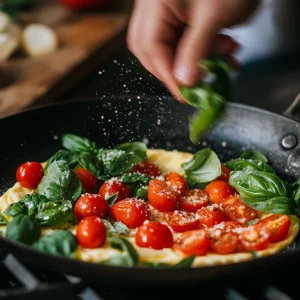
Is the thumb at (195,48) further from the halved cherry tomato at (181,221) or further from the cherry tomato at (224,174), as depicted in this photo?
the cherry tomato at (224,174)

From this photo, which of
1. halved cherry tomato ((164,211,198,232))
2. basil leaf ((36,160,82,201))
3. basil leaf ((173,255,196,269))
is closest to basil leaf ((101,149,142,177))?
basil leaf ((36,160,82,201))

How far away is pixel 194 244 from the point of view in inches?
54.7

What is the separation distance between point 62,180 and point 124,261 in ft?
1.34

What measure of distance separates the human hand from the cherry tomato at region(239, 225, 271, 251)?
37 cm

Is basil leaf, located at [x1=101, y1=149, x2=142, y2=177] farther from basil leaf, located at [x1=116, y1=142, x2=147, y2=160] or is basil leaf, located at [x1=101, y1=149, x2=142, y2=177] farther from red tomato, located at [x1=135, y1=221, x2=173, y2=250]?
red tomato, located at [x1=135, y1=221, x2=173, y2=250]

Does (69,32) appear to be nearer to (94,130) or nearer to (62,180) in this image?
(94,130)

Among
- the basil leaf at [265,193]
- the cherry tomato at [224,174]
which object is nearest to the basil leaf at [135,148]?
the cherry tomato at [224,174]

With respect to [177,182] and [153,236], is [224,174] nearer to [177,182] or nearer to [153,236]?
[177,182]

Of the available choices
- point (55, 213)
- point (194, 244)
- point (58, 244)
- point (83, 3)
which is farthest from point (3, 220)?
point (83, 3)

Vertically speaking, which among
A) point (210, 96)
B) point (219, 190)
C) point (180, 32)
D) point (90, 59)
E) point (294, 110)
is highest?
point (180, 32)

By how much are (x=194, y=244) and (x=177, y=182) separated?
1.14 ft

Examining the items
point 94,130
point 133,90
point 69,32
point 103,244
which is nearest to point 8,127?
point 94,130

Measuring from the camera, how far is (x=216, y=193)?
1.67 m

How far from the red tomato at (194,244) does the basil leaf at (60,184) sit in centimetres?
35
